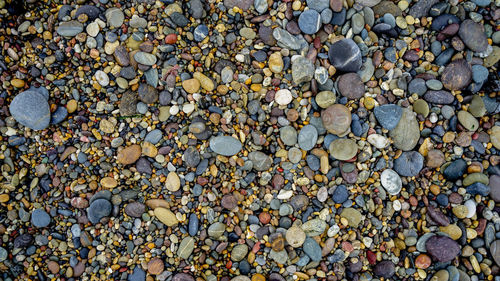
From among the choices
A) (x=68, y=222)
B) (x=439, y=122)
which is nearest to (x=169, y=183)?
(x=68, y=222)

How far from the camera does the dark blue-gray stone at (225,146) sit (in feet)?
8.37

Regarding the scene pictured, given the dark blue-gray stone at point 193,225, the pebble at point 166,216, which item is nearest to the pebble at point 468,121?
the dark blue-gray stone at point 193,225

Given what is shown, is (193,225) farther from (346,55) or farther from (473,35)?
(473,35)

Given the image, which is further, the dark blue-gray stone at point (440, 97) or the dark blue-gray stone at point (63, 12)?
the dark blue-gray stone at point (63, 12)

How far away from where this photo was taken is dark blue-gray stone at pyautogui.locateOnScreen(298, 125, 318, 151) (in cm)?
257

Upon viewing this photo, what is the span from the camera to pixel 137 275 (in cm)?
251

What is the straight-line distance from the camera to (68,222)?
2.60 meters

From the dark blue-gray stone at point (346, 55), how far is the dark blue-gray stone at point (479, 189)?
1.14m

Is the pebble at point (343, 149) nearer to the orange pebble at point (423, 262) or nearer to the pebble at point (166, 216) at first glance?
the orange pebble at point (423, 262)

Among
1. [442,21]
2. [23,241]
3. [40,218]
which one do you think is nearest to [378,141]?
[442,21]

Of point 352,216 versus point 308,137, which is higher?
point 308,137

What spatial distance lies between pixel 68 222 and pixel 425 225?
2517 mm

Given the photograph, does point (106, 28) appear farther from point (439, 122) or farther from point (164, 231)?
point (439, 122)

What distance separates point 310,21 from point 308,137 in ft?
2.73
